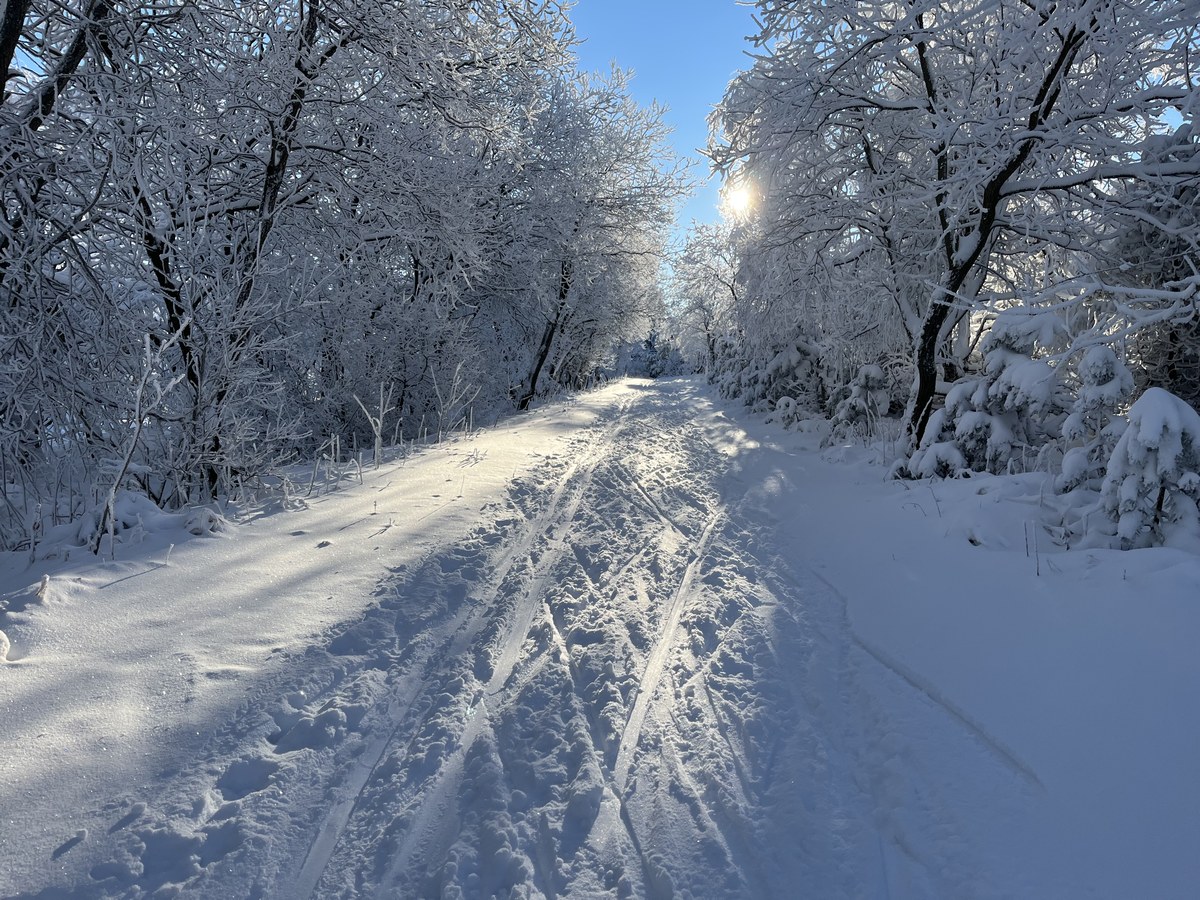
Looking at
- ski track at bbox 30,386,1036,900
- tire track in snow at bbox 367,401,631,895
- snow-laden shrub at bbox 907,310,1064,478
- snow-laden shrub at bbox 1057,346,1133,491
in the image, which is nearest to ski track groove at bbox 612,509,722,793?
ski track at bbox 30,386,1036,900

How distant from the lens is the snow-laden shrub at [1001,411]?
247 inches

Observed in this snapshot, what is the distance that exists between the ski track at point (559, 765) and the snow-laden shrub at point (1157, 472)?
7.55ft

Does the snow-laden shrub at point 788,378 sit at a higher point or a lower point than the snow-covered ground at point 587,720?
higher

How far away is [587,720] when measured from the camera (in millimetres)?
2836

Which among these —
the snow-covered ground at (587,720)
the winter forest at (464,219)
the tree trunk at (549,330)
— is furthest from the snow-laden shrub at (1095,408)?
the tree trunk at (549,330)

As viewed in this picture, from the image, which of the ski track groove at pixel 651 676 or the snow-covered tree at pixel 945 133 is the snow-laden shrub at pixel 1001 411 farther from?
the ski track groove at pixel 651 676

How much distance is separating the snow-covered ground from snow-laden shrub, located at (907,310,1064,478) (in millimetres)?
1745

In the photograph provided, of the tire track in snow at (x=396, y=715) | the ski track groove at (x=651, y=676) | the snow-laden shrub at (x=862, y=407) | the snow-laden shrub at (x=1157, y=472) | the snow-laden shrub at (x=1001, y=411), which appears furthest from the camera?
the snow-laden shrub at (x=862, y=407)

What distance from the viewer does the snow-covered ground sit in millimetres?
2033

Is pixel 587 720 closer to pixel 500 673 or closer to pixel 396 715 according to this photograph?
pixel 500 673

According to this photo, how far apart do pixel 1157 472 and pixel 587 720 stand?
4305 mm

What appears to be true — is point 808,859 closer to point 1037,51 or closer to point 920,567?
point 920,567

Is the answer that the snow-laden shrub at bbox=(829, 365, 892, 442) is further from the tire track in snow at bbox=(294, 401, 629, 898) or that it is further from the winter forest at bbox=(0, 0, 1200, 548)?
the tire track in snow at bbox=(294, 401, 629, 898)

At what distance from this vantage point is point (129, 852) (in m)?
1.89
